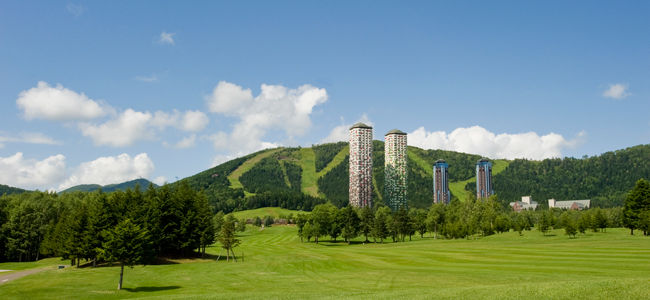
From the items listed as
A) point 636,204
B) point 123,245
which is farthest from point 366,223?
point 123,245

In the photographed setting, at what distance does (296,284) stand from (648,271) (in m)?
33.0

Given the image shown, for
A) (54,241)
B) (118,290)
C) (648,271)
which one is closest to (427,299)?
(648,271)

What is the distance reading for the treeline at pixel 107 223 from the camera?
64562 mm

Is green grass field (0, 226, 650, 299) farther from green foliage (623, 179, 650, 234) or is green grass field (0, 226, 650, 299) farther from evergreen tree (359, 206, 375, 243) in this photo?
evergreen tree (359, 206, 375, 243)

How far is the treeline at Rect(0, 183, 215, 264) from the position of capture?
64562 millimetres

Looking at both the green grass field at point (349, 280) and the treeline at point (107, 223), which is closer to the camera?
the green grass field at point (349, 280)

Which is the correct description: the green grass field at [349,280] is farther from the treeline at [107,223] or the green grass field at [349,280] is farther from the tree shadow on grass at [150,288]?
the treeline at [107,223]

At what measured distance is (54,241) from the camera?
77250 millimetres

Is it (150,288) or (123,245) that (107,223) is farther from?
(150,288)

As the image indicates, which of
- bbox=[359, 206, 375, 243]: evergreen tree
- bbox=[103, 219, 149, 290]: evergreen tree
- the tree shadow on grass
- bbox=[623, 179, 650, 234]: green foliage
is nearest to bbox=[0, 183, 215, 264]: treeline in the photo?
bbox=[103, 219, 149, 290]: evergreen tree

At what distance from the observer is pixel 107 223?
214ft

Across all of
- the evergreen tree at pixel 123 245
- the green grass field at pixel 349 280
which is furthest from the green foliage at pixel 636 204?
the evergreen tree at pixel 123 245

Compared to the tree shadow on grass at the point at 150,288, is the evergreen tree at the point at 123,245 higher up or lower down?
higher up

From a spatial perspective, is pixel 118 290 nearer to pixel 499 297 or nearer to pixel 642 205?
pixel 499 297
